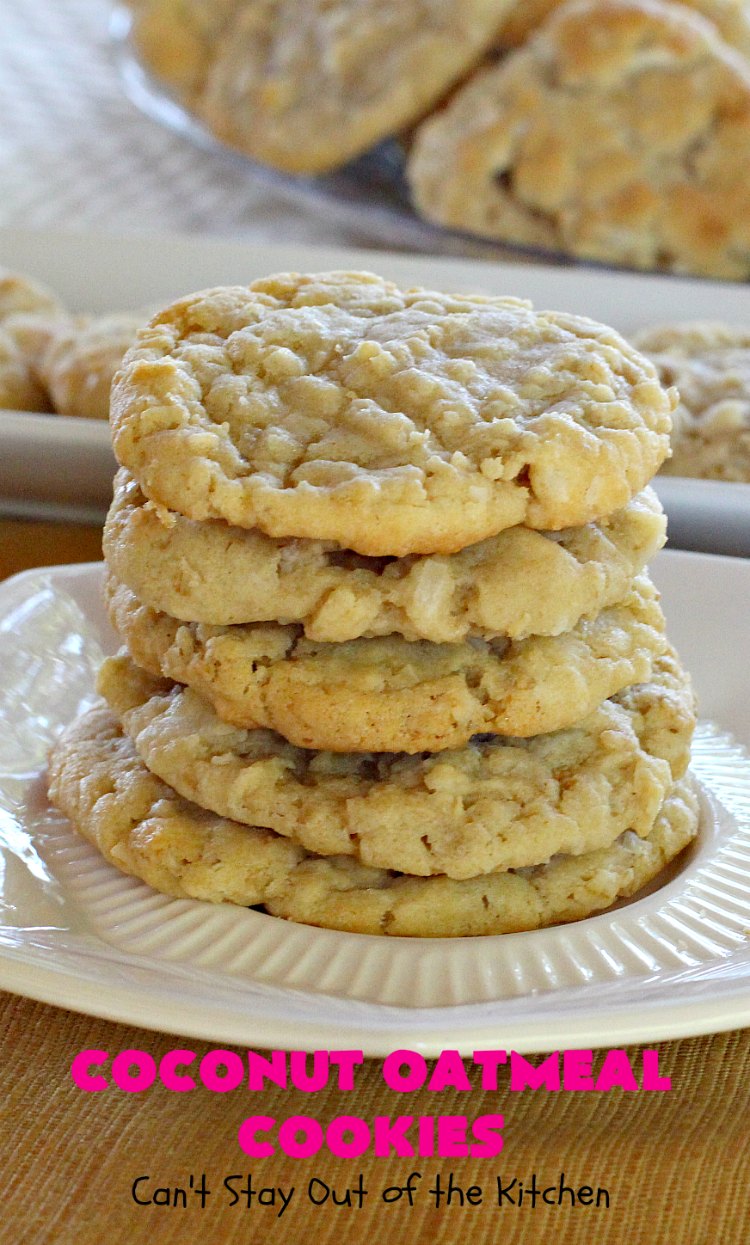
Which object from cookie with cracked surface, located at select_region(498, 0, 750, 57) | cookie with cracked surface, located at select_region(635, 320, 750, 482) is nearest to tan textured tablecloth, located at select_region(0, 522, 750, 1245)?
cookie with cracked surface, located at select_region(635, 320, 750, 482)

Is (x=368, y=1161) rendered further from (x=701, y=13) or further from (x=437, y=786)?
(x=701, y=13)

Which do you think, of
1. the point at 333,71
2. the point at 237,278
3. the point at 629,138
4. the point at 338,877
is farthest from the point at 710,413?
the point at 333,71

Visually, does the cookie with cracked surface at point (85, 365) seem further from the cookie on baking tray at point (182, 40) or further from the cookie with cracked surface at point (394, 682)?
the cookie on baking tray at point (182, 40)

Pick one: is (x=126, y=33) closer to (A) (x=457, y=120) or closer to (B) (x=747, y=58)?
(A) (x=457, y=120)

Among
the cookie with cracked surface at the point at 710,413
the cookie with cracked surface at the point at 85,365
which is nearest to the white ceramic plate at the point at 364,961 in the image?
the cookie with cracked surface at the point at 710,413

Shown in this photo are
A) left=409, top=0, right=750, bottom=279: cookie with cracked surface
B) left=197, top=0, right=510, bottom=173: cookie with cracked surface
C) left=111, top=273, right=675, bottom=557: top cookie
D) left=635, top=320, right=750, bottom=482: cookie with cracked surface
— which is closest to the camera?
left=111, top=273, right=675, bottom=557: top cookie

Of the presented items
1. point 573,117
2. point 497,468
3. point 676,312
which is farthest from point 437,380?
point 573,117

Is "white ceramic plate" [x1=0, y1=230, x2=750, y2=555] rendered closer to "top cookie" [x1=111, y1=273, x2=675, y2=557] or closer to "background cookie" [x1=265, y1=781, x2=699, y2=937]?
"top cookie" [x1=111, y1=273, x2=675, y2=557]
